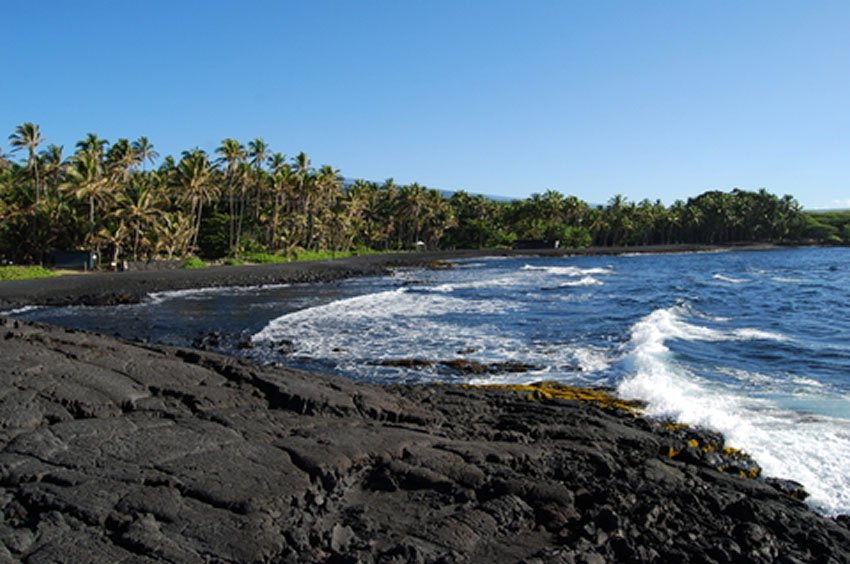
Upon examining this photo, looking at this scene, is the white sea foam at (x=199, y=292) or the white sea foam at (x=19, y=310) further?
the white sea foam at (x=199, y=292)

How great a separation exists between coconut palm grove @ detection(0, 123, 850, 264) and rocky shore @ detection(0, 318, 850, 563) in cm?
4558

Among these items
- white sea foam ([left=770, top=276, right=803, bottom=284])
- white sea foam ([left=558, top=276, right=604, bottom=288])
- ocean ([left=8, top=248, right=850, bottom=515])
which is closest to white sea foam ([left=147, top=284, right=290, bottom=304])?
ocean ([left=8, top=248, right=850, bottom=515])

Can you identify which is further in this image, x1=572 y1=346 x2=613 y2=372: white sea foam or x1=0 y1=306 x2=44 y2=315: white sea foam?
x1=0 y1=306 x2=44 y2=315: white sea foam

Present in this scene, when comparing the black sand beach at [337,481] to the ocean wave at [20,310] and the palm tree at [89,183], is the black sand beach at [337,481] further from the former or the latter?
the palm tree at [89,183]

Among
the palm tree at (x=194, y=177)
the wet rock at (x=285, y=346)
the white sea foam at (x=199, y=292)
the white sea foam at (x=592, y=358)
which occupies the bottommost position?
the white sea foam at (x=199, y=292)

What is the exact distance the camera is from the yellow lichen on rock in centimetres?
1280

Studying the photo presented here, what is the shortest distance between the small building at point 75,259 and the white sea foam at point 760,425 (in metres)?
44.7

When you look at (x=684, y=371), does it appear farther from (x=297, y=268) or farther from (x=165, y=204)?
(x=165, y=204)

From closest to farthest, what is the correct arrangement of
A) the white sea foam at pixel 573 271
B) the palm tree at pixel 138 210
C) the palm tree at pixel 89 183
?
the palm tree at pixel 89 183 < the palm tree at pixel 138 210 < the white sea foam at pixel 573 271

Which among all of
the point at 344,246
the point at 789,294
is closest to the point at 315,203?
the point at 344,246

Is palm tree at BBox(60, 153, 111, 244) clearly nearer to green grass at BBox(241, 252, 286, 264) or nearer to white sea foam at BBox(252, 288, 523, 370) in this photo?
green grass at BBox(241, 252, 286, 264)

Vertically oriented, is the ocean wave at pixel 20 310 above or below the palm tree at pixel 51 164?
below

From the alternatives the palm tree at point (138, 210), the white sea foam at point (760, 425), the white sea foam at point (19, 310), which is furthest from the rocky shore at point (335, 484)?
the palm tree at point (138, 210)

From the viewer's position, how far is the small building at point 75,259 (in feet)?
159
